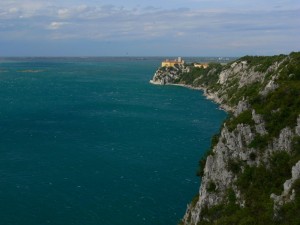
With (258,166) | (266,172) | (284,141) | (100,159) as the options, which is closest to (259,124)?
(284,141)

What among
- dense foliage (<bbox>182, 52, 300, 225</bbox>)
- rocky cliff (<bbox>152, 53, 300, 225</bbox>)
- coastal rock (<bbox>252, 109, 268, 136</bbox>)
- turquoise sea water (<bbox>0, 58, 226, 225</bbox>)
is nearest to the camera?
dense foliage (<bbox>182, 52, 300, 225</bbox>)

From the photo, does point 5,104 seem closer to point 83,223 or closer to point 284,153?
point 83,223

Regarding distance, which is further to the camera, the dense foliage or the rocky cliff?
the rocky cliff

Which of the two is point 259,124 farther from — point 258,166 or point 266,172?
point 266,172

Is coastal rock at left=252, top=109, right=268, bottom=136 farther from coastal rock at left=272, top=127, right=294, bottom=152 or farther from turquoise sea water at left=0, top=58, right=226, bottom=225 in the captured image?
turquoise sea water at left=0, top=58, right=226, bottom=225

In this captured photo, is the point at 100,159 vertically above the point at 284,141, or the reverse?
the point at 284,141

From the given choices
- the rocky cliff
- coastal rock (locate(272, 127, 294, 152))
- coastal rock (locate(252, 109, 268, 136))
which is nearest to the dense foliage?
the rocky cliff

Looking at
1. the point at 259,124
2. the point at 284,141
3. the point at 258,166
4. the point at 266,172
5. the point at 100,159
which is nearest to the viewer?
the point at 266,172

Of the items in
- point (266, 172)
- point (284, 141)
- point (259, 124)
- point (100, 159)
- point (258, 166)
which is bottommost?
point (100, 159)

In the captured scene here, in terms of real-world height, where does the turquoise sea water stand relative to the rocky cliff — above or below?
below

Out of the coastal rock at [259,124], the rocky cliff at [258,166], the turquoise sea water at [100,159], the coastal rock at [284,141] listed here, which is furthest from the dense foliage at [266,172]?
the turquoise sea water at [100,159]
